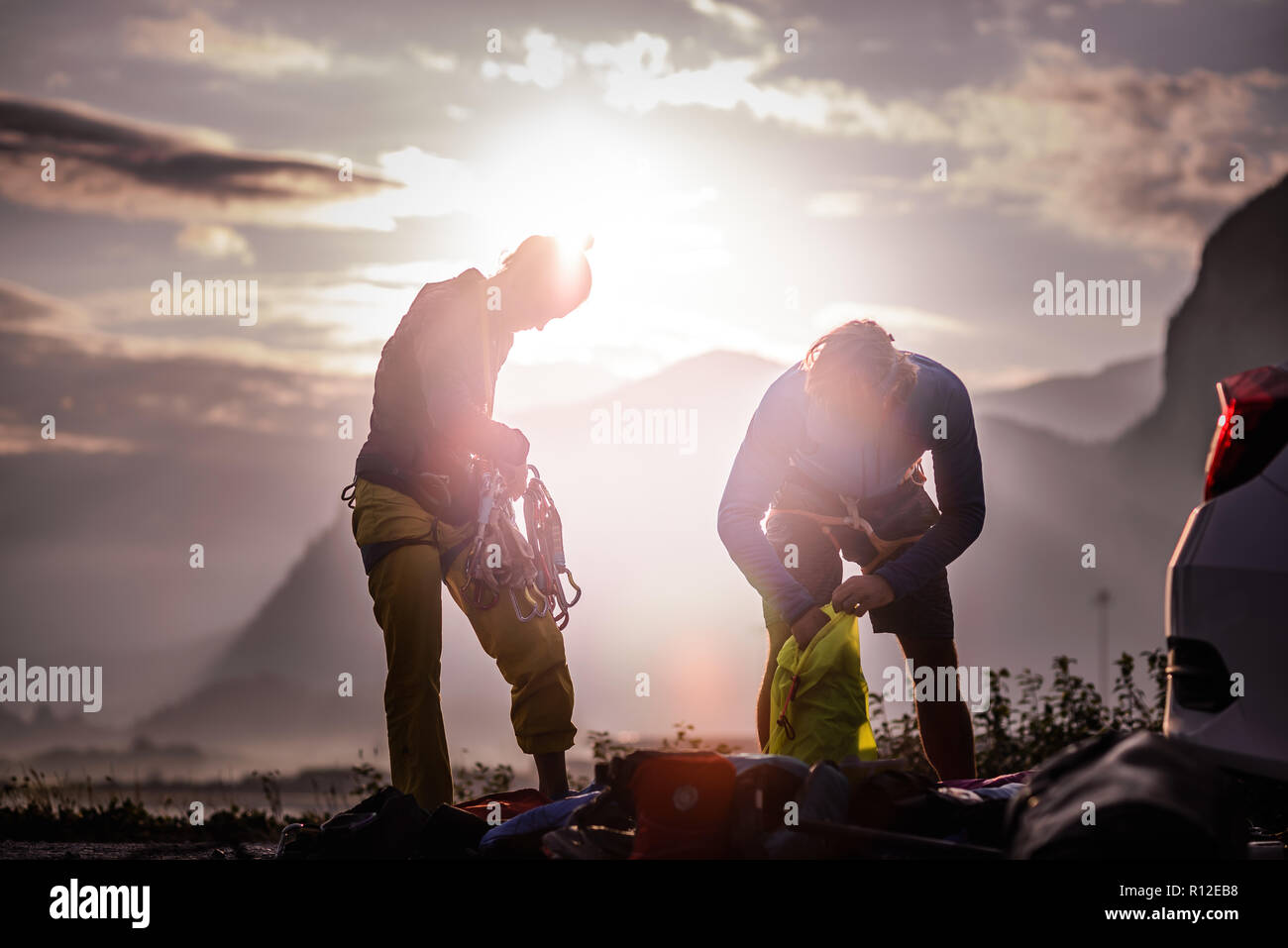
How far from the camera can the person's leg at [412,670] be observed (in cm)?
520

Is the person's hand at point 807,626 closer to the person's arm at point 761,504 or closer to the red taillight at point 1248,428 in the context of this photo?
the person's arm at point 761,504

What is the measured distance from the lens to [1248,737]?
3.36 meters

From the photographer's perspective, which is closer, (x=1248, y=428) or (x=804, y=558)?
(x=1248, y=428)

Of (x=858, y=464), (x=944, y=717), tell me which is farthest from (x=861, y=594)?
(x=944, y=717)

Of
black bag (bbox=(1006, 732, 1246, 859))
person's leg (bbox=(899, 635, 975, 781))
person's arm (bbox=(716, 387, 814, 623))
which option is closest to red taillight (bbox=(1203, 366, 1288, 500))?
black bag (bbox=(1006, 732, 1246, 859))

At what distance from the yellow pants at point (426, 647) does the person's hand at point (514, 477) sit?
255 mm

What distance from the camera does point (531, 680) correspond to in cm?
552

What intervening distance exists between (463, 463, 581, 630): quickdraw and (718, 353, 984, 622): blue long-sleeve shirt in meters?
0.92

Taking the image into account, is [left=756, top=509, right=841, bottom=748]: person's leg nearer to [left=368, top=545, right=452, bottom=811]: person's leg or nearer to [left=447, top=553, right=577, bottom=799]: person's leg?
[left=447, top=553, right=577, bottom=799]: person's leg

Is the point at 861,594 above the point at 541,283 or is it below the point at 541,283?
below

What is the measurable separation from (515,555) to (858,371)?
165 cm

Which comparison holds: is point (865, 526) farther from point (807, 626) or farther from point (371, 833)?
point (371, 833)

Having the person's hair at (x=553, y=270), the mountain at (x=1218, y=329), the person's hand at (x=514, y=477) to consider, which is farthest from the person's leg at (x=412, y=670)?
the mountain at (x=1218, y=329)
